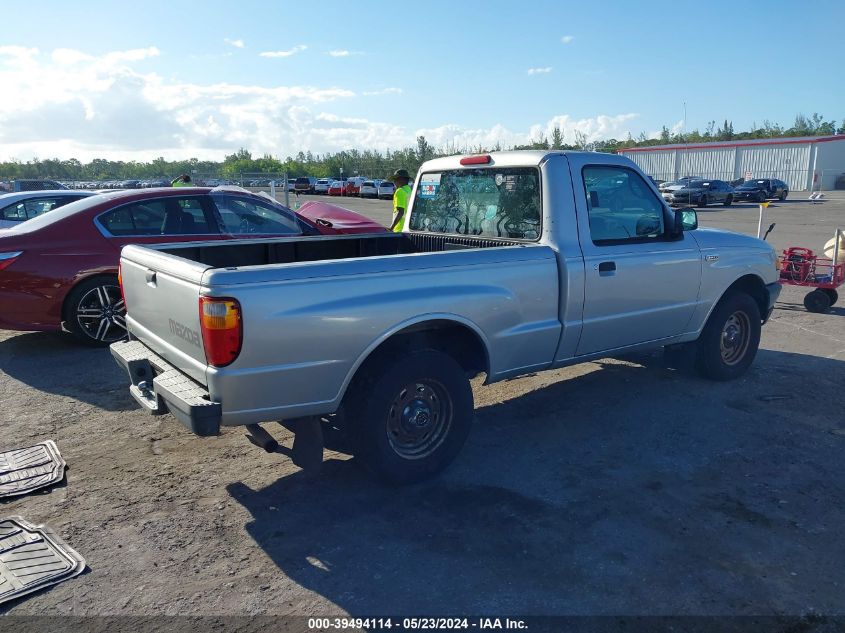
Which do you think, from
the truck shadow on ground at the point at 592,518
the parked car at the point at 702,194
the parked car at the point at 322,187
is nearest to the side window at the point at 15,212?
the truck shadow on ground at the point at 592,518

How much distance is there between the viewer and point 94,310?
702 centimetres

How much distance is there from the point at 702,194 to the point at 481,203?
35.7 meters

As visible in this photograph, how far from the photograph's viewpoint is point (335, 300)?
3.57m

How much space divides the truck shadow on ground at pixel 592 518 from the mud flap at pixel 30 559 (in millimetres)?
908

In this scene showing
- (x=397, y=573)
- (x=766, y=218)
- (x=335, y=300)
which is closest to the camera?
(x=397, y=573)

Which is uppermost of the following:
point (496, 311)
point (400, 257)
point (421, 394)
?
point (400, 257)

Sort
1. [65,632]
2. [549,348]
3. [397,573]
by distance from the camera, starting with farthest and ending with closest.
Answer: [549,348] → [397,573] → [65,632]

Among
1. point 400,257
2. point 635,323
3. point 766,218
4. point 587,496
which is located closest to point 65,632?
point 400,257

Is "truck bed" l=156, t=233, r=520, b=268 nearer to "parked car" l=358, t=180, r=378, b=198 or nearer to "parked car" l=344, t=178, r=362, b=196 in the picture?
"parked car" l=358, t=180, r=378, b=198

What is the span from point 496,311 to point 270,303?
1511mm

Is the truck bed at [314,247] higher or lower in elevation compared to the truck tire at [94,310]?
higher

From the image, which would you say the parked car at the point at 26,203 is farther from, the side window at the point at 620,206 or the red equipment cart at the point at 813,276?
the red equipment cart at the point at 813,276

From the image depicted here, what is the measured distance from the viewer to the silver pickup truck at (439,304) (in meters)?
3.46

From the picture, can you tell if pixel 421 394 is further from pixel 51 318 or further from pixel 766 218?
pixel 766 218
